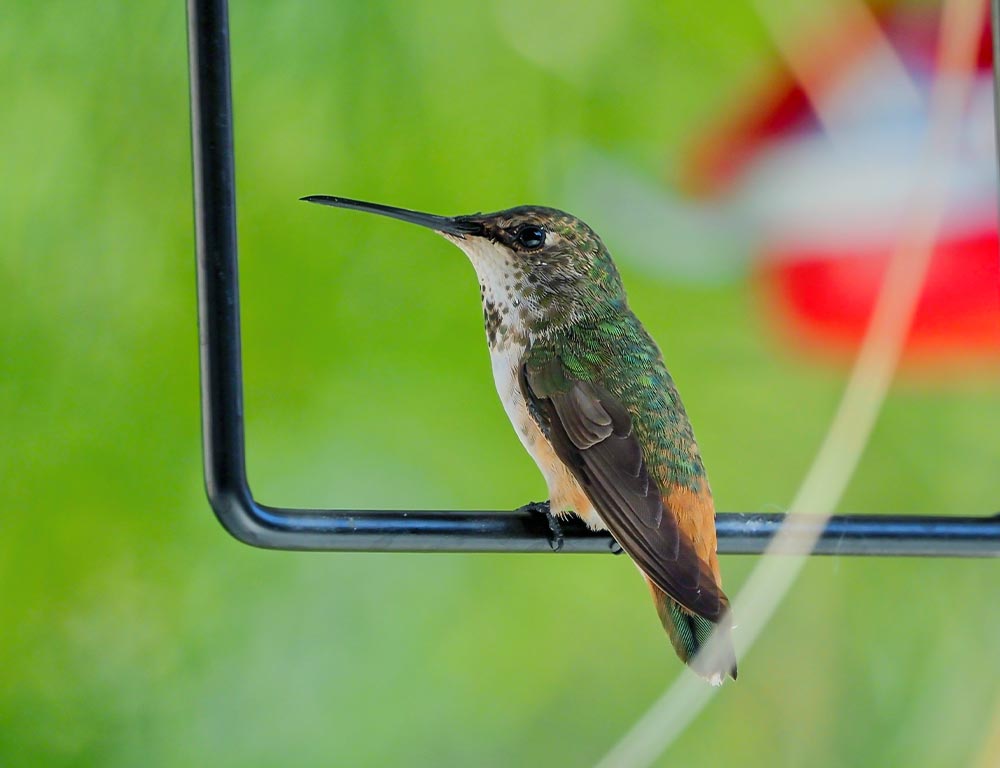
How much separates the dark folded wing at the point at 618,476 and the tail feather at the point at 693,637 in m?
0.03

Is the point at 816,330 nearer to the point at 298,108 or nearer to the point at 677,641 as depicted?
the point at 298,108

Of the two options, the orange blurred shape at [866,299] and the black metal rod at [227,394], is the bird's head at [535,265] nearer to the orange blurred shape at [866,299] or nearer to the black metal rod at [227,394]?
the black metal rod at [227,394]

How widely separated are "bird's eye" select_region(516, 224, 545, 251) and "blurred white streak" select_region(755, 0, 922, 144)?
1.33 m

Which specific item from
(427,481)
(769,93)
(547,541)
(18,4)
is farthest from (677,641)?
(18,4)

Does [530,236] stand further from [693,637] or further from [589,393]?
[693,637]

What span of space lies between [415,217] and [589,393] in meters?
0.28

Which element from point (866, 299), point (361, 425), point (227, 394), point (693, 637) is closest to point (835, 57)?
point (866, 299)

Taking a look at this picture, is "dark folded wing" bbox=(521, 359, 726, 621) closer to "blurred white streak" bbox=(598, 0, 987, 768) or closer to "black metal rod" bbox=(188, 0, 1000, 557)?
"black metal rod" bbox=(188, 0, 1000, 557)

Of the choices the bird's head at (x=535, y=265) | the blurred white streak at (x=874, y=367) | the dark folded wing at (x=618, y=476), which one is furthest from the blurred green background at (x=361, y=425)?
the dark folded wing at (x=618, y=476)

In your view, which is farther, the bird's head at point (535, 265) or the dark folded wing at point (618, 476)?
the bird's head at point (535, 265)

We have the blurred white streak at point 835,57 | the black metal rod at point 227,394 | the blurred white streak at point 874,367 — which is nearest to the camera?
the black metal rod at point 227,394

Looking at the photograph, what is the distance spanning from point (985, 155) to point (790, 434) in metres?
0.76

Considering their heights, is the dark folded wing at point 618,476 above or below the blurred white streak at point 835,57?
below

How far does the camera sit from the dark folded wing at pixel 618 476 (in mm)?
1065
